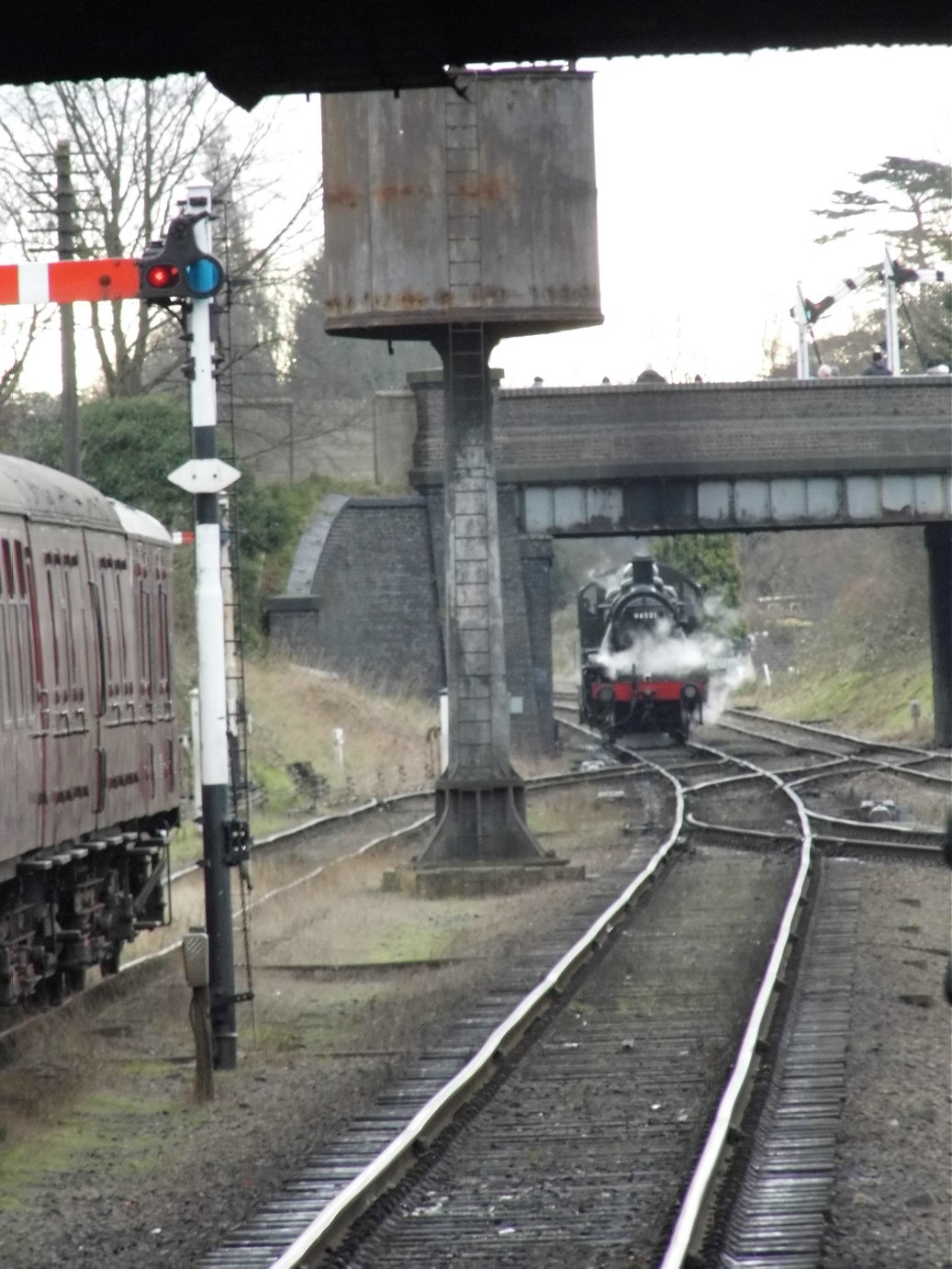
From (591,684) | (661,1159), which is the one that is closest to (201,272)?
(661,1159)

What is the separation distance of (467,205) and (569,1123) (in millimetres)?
12510

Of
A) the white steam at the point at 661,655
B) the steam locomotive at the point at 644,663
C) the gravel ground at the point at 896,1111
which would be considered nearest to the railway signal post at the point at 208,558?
the gravel ground at the point at 896,1111

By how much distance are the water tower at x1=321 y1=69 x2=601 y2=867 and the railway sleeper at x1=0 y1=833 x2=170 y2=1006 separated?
581 centimetres

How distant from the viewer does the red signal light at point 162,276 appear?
11.7 meters

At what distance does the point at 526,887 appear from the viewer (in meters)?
20.7

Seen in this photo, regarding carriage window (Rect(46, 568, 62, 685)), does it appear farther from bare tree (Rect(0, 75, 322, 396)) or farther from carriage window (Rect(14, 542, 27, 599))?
bare tree (Rect(0, 75, 322, 396))

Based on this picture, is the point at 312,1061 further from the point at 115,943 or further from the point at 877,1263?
the point at 877,1263

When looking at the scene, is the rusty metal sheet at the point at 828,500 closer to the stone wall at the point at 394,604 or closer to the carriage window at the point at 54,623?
the stone wall at the point at 394,604

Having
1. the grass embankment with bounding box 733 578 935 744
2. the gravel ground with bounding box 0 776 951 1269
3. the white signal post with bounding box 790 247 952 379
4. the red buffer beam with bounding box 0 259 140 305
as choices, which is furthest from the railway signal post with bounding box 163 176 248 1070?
the grass embankment with bounding box 733 578 935 744

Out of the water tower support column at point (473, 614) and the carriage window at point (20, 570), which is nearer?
the carriage window at point (20, 570)

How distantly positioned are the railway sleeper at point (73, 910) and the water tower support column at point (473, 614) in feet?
18.0

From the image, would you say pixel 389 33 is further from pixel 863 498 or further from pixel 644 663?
pixel 644 663

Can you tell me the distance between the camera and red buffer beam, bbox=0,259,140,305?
459 inches

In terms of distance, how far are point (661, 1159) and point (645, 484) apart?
3077cm
